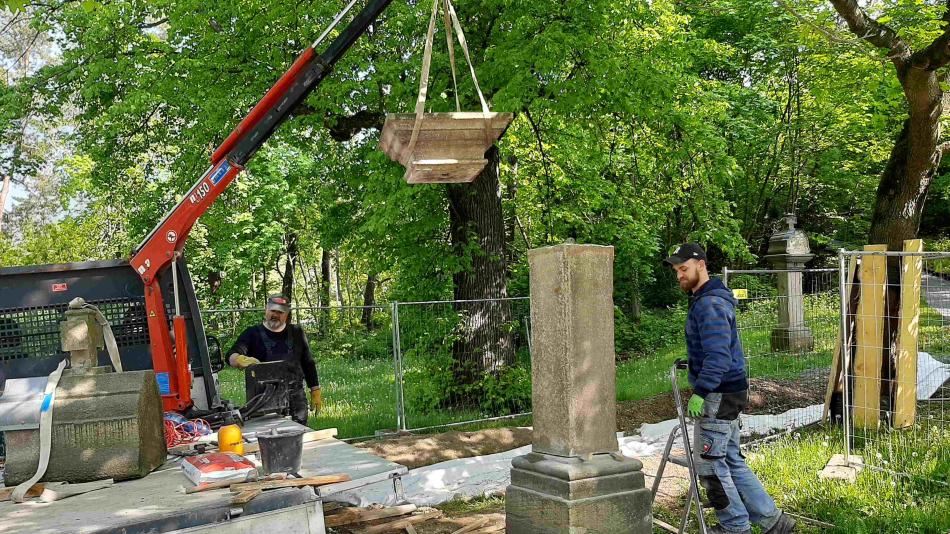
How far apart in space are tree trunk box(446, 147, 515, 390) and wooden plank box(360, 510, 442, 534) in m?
5.75

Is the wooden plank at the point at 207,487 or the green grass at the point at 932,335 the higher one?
the wooden plank at the point at 207,487

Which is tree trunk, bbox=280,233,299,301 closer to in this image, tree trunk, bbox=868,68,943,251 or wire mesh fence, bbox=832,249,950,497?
tree trunk, bbox=868,68,943,251

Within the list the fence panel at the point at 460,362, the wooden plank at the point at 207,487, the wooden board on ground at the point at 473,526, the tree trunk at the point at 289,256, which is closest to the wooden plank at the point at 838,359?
the fence panel at the point at 460,362

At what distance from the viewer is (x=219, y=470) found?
516cm

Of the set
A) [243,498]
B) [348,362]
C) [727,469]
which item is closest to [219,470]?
[243,498]

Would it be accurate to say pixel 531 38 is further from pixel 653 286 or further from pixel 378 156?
pixel 653 286

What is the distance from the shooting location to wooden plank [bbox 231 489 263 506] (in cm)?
453

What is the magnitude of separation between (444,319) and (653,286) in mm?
16751

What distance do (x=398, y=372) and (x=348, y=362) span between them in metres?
0.85

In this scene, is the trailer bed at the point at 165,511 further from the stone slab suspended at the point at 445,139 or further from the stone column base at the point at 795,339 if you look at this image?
the stone column base at the point at 795,339

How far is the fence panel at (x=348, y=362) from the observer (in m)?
11.0

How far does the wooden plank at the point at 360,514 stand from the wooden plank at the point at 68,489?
1.79 m

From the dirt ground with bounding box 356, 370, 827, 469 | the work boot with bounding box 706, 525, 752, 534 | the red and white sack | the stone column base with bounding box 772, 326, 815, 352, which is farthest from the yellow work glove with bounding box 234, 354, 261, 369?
the stone column base with bounding box 772, 326, 815, 352

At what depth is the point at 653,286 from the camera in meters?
27.4
